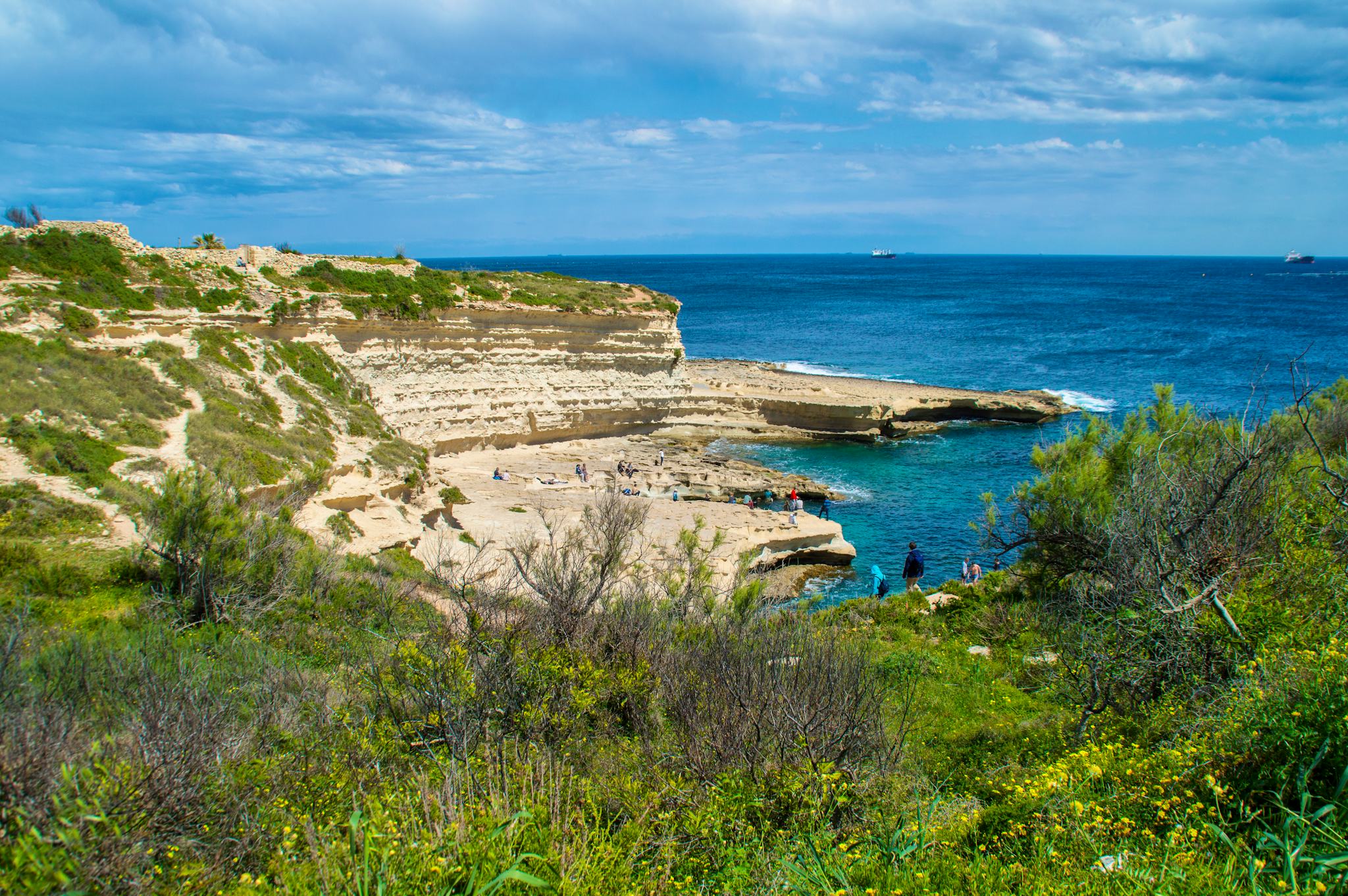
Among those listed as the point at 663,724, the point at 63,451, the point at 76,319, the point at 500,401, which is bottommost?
the point at 500,401

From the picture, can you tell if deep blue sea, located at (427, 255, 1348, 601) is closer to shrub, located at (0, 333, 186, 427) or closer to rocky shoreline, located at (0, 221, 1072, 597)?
rocky shoreline, located at (0, 221, 1072, 597)

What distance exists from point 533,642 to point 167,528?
564 centimetres

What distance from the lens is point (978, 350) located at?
6738 cm

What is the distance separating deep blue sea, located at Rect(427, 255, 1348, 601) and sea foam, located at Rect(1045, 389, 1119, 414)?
22 centimetres

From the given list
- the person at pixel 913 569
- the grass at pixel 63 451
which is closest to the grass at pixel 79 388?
the grass at pixel 63 451

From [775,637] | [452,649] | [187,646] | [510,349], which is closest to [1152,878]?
[775,637]

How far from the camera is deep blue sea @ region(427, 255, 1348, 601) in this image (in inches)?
1141

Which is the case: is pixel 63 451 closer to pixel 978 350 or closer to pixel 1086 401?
pixel 1086 401

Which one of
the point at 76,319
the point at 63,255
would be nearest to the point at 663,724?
the point at 76,319

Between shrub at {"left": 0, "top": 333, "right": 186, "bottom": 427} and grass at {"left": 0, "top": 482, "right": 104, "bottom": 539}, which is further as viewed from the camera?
shrub at {"left": 0, "top": 333, "right": 186, "bottom": 427}

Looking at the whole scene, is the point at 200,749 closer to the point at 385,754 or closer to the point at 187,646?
the point at 385,754

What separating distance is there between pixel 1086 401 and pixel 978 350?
71.1ft

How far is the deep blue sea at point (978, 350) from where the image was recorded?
29.0 metres

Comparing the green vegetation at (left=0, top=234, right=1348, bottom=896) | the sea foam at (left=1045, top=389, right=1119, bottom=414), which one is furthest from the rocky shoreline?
the green vegetation at (left=0, top=234, right=1348, bottom=896)
